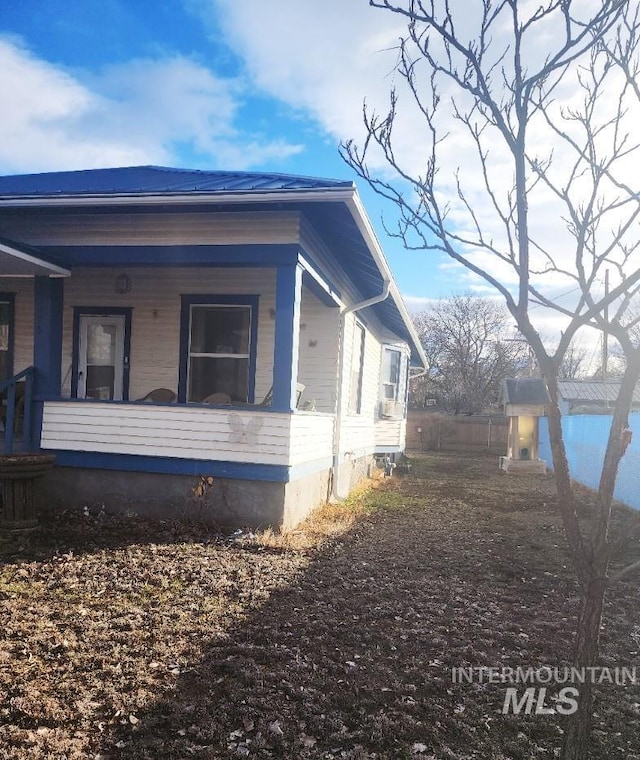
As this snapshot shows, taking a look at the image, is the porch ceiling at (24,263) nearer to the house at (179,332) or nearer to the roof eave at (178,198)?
the house at (179,332)

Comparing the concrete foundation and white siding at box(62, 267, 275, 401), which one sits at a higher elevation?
white siding at box(62, 267, 275, 401)

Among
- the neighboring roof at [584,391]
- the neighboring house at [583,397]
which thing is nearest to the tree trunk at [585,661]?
the neighboring roof at [584,391]

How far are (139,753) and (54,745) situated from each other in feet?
1.17

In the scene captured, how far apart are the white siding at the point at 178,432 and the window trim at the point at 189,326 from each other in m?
1.65

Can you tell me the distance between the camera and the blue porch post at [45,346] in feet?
21.6

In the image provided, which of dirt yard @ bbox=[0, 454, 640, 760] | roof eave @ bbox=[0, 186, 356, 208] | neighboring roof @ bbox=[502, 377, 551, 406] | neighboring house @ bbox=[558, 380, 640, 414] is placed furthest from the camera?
neighboring house @ bbox=[558, 380, 640, 414]

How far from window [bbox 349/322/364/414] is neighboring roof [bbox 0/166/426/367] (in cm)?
133

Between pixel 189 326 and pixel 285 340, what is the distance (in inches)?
104

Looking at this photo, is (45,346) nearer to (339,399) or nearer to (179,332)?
(179,332)

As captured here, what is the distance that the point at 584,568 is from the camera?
6.92ft

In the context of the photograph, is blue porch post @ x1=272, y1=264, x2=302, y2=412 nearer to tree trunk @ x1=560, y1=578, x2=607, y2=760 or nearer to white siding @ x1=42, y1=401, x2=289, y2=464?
white siding @ x1=42, y1=401, x2=289, y2=464

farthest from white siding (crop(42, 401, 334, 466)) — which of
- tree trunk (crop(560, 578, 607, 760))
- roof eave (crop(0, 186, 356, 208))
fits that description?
tree trunk (crop(560, 578, 607, 760))

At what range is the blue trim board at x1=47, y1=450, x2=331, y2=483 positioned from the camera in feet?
19.7

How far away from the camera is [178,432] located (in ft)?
20.4
